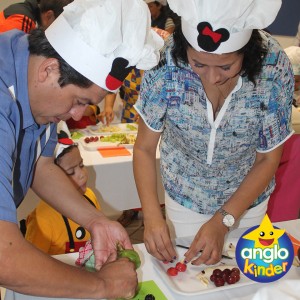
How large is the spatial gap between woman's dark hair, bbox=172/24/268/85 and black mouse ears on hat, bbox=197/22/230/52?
0.29ft

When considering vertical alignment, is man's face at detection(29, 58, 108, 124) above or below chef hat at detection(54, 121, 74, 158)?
above

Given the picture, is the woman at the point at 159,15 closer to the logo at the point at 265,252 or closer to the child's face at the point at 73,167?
the child's face at the point at 73,167

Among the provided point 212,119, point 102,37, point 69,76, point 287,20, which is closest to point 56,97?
point 69,76

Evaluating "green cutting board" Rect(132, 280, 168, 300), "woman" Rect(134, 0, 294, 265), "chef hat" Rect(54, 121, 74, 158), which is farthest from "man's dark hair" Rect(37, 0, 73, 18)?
"green cutting board" Rect(132, 280, 168, 300)

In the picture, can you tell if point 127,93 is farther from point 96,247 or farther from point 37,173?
point 96,247

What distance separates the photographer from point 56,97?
88 centimetres

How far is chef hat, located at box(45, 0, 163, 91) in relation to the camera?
875mm

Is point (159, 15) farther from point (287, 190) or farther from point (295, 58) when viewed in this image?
point (287, 190)

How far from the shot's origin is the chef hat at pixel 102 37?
875mm

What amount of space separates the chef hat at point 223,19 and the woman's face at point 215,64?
2 centimetres

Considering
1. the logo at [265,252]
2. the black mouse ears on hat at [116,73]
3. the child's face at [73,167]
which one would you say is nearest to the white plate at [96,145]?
the child's face at [73,167]

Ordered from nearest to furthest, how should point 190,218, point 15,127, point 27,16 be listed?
point 15,127 < point 190,218 < point 27,16

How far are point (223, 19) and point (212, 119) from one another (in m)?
0.32

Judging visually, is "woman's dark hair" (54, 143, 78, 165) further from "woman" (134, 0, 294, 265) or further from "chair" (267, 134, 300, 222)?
"chair" (267, 134, 300, 222)
